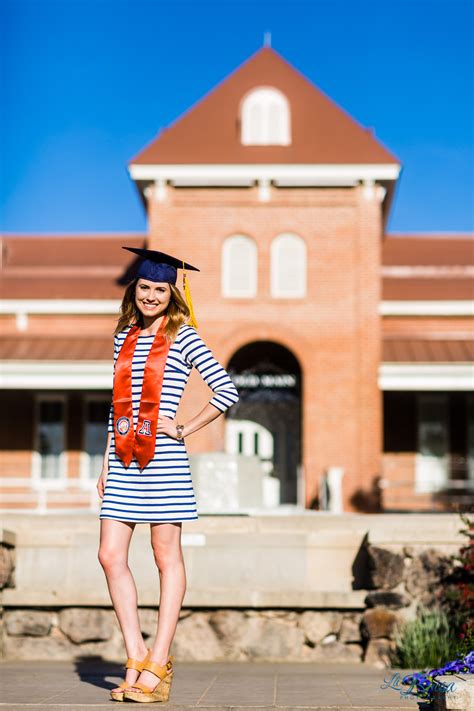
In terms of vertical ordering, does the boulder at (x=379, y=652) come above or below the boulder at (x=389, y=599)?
below

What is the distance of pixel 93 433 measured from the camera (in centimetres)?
2230

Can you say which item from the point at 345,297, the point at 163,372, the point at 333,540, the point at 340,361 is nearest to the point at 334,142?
the point at 345,297

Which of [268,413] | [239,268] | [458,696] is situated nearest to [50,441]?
[268,413]

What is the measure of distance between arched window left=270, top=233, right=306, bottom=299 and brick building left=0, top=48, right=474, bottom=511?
32 millimetres

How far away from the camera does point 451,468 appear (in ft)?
70.7

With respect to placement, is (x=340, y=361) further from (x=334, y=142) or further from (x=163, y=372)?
(x=163, y=372)

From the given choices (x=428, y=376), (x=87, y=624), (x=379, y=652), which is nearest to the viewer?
(x=379, y=652)

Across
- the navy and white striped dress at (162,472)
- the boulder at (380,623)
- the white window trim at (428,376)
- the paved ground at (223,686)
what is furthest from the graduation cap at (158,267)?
the white window trim at (428,376)

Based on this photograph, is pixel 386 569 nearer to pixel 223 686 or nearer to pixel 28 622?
pixel 223 686

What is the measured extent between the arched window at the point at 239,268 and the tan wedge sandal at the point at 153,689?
16111mm

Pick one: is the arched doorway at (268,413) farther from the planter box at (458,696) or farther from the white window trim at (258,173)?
the planter box at (458,696)

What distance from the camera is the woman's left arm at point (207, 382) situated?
4.62 metres

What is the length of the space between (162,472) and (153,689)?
1.00 meters

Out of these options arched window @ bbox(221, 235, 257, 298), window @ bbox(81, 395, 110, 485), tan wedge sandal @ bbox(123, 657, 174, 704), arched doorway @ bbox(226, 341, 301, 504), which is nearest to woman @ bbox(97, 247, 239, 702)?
tan wedge sandal @ bbox(123, 657, 174, 704)
